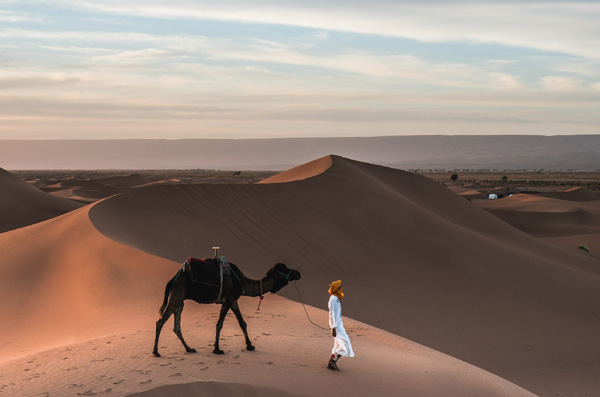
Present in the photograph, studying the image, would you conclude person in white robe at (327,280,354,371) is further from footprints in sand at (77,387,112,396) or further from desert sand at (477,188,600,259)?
desert sand at (477,188,600,259)

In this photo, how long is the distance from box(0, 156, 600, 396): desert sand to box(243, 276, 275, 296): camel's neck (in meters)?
0.87

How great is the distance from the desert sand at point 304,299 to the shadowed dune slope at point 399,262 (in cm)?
7

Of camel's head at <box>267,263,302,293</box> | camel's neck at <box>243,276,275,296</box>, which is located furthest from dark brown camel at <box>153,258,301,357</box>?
camel's head at <box>267,263,302,293</box>

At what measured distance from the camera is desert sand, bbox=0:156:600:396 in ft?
29.2

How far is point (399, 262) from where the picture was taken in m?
21.5

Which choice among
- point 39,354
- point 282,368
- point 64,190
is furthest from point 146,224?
point 64,190

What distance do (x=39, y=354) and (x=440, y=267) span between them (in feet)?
47.6

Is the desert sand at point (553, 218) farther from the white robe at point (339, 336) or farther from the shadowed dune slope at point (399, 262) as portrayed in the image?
the white robe at point (339, 336)

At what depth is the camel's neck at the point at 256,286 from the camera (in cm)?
988

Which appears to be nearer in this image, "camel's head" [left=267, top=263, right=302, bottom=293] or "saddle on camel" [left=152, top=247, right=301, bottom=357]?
"saddle on camel" [left=152, top=247, right=301, bottom=357]

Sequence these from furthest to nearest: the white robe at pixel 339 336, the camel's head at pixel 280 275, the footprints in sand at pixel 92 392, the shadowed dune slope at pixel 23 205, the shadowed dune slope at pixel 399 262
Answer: the shadowed dune slope at pixel 23 205, the shadowed dune slope at pixel 399 262, the camel's head at pixel 280 275, the white robe at pixel 339 336, the footprints in sand at pixel 92 392

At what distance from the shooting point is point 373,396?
8.42 metres

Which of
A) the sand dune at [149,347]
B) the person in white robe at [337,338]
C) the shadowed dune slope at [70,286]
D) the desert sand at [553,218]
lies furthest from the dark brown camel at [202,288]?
the desert sand at [553,218]

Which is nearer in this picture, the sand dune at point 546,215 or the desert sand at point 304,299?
the desert sand at point 304,299
